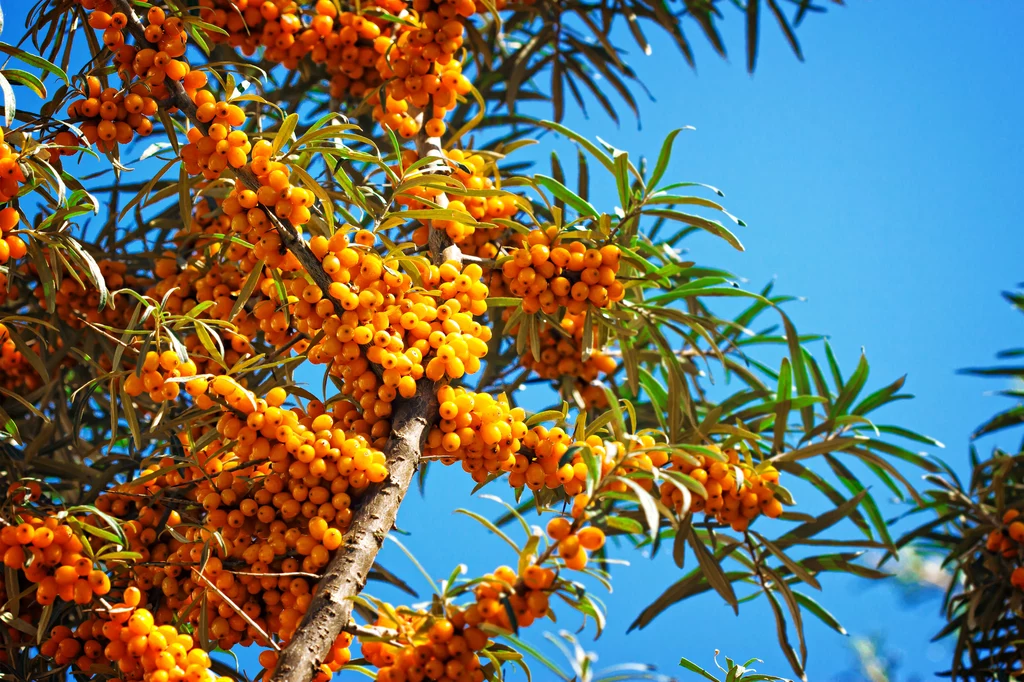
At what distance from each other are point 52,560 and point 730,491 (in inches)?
29.7

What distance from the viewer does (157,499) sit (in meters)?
1.02

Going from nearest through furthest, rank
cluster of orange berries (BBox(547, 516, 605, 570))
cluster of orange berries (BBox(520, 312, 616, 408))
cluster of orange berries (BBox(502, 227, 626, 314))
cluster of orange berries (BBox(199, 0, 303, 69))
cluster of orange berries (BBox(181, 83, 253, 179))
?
cluster of orange berries (BBox(547, 516, 605, 570))
cluster of orange berries (BBox(181, 83, 253, 179))
cluster of orange berries (BBox(502, 227, 626, 314))
cluster of orange berries (BBox(199, 0, 303, 69))
cluster of orange berries (BBox(520, 312, 616, 408))

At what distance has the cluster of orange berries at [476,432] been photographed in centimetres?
91

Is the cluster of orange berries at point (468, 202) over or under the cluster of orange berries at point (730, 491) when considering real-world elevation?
over

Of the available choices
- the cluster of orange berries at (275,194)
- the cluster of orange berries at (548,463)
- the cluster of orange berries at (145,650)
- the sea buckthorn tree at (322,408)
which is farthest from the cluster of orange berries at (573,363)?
the cluster of orange berries at (145,650)

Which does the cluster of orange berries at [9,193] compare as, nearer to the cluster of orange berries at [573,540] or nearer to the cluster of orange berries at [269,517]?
the cluster of orange berries at [269,517]

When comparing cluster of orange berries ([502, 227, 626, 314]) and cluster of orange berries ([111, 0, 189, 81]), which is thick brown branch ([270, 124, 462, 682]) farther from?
cluster of orange berries ([111, 0, 189, 81])

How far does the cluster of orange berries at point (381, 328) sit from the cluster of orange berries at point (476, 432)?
1.3 inches

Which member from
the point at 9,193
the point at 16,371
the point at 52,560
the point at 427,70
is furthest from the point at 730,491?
the point at 16,371

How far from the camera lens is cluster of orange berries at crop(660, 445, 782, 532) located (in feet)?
3.45

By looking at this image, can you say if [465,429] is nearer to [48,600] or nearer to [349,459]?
[349,459]

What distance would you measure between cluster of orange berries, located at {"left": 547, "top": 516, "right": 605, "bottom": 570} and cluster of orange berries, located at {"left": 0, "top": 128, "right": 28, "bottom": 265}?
2.07 feet

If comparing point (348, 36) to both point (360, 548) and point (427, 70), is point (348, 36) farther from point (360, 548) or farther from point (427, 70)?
point (360, 548)

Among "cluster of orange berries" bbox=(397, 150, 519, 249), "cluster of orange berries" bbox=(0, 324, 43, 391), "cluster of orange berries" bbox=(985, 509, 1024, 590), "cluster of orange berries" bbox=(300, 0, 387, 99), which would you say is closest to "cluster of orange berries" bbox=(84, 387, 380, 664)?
"cluster of orange berries" bbox=(397, 150, 519, 249)
